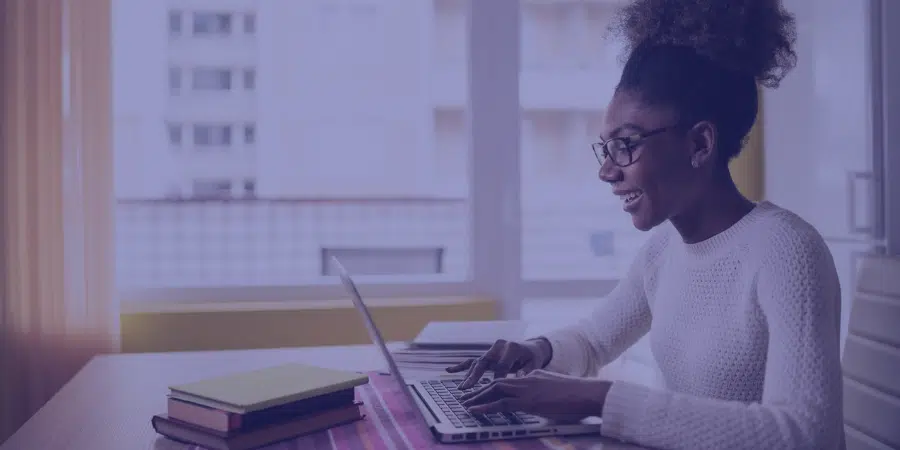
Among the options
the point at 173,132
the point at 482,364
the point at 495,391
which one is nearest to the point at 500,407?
the point at 495,391

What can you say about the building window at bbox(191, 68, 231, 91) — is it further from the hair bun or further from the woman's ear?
the woman's ear

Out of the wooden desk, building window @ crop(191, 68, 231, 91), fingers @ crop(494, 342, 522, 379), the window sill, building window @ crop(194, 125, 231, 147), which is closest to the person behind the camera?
the wooden desk

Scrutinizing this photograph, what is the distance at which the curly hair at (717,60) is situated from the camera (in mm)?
1227

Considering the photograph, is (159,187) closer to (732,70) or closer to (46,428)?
(46,428)

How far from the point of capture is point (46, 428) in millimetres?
1105

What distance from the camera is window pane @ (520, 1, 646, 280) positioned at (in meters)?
2.87

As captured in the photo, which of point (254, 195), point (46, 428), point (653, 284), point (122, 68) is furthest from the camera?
point (254, 195)

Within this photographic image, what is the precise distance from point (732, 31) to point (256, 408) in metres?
0.88

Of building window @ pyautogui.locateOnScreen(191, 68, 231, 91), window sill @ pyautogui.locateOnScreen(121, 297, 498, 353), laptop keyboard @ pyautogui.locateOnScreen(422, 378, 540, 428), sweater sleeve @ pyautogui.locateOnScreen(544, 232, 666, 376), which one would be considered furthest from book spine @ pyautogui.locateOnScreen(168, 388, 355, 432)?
building window @ pyautogui.locateOnScreen(191, 68, 231, 91)

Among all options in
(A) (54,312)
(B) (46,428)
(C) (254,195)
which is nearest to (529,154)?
(C) (254,195)

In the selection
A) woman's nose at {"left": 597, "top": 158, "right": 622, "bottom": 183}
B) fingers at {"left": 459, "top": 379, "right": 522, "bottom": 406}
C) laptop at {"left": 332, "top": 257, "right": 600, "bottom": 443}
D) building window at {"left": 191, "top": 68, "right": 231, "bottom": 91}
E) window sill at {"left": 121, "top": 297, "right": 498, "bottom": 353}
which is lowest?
window sill at {"left": 121, "top": 297, "right": 498, "bottom": 353}

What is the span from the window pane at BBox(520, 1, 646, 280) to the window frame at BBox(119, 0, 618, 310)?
0.04 m

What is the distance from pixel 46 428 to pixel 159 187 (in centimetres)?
216

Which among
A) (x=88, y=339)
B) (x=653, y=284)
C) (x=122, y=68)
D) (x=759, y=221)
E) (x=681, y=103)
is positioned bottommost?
(x=88, y=339)
